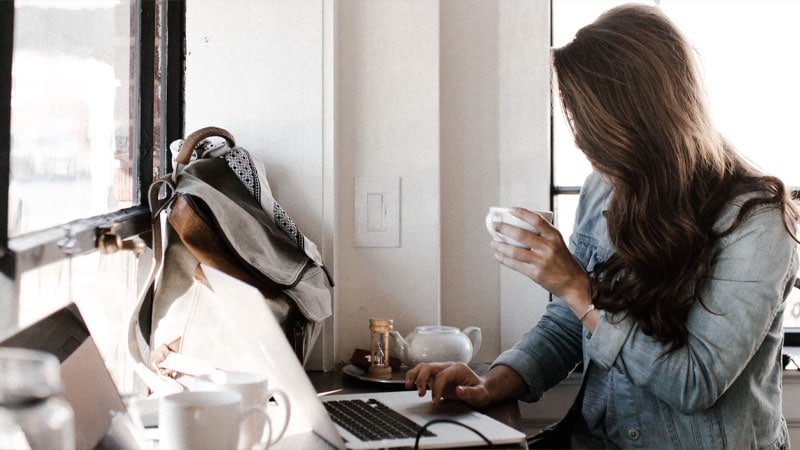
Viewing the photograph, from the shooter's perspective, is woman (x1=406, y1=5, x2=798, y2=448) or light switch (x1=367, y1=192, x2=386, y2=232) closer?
woman (x1=406, y1=5, x2=798, y2=448)

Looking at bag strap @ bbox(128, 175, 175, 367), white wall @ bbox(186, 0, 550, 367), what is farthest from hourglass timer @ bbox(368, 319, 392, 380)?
bag strap @ bbox(128, 175, 175, 367)

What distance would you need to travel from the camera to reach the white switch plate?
2.14 metres

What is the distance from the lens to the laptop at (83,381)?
39.8 inches

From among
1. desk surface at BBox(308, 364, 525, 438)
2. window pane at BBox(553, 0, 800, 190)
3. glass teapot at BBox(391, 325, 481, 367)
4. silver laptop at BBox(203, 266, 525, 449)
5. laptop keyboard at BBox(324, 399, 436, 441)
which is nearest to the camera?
silver laptop at BBox(203, 266, 525, 449)

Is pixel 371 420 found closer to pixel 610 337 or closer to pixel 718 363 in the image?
pixel 610 337

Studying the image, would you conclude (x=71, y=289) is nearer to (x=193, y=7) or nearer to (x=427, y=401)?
(x=427, y=401)

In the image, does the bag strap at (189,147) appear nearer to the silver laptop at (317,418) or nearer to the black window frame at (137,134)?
the black window frame at (137,134)

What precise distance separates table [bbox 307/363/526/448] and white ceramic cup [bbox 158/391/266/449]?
0.54 meters

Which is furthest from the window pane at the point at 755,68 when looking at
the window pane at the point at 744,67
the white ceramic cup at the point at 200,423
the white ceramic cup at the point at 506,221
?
the white ceramic cup at the point at 200,423

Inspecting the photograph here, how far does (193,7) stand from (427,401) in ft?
3.62

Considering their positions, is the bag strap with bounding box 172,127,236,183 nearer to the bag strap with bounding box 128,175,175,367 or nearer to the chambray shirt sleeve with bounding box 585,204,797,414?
the bag strap with bounding box 128,175,175,367

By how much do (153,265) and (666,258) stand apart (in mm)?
888

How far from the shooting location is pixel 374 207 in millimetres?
2141

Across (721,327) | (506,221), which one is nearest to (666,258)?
(721,327)
